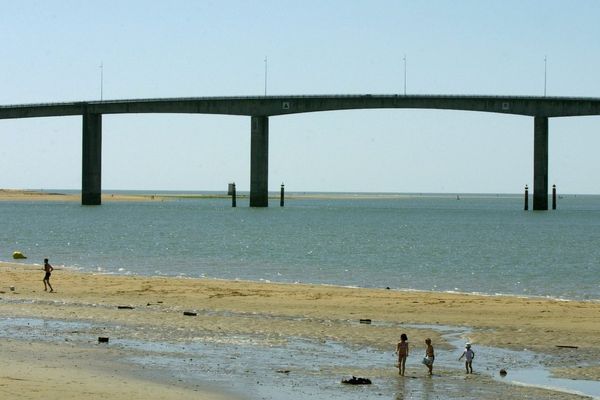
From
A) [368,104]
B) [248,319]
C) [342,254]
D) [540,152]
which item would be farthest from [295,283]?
[540,152]

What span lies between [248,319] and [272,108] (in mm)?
113086

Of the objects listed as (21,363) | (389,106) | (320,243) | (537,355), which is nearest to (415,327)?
(537,355)

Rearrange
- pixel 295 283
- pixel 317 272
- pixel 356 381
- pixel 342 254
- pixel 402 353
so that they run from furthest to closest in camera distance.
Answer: pixel 342 254
pixel 317 272
pixel 295 283
pixel 402 353
pixel 356 381

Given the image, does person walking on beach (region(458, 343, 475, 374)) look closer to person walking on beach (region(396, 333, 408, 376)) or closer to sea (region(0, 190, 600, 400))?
sea (region(0, 190, 600, 400))

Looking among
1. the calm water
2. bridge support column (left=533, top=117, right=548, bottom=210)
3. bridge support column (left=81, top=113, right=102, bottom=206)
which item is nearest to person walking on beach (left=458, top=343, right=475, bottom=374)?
the calm water

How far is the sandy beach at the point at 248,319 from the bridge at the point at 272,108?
95375mm

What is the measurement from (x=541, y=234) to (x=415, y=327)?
72.4m

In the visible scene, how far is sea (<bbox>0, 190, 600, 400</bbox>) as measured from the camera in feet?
72.0

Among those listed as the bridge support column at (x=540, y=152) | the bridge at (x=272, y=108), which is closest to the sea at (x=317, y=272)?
the bridge at (x=272, y=108)

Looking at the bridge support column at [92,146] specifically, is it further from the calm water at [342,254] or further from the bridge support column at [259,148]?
the calm water at [342,254]

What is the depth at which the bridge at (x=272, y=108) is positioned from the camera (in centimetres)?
13775

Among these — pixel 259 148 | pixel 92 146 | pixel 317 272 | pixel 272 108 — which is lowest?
pixel 317 272

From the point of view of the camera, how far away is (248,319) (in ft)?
103

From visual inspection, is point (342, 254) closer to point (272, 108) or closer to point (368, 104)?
point (368, 104)
